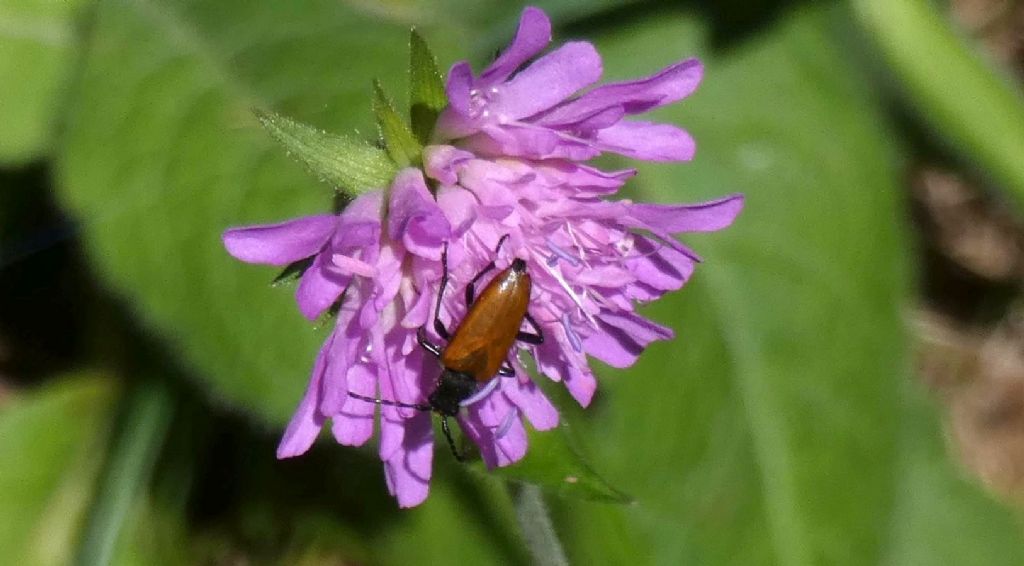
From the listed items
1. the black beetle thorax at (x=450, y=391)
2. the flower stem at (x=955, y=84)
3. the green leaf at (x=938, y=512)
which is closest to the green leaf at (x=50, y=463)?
the black beetle thorax at (x=450, y=391)

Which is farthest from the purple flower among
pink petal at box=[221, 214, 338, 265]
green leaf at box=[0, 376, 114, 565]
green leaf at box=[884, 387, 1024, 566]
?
green leaf at box=[884, 387, 1024, 566]

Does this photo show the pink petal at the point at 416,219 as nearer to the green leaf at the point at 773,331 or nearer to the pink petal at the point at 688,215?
the pink petal at the point at 688,215

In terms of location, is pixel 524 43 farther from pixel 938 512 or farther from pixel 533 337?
pixel 938 512

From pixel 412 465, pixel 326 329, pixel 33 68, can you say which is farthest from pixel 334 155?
pixel 33 68

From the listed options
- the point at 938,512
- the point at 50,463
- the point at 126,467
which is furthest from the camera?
the point at 938,512

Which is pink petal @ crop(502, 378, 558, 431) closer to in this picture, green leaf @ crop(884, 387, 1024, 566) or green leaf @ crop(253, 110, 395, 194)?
green leaf @ crop(253, 110, 395, 194)

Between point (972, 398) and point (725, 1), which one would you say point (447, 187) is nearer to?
point (725, 1)

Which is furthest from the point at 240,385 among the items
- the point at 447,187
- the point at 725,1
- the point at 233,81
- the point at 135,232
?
the point at 725,1
